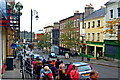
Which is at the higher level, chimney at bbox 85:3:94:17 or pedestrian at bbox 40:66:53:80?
chimney at bbox 85:3:94:17

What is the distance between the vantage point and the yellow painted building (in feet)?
127

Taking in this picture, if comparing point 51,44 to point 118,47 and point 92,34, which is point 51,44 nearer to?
point 92,34

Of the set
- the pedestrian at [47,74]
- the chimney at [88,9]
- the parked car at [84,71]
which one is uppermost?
the chimney at [88,9]

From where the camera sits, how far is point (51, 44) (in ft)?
243

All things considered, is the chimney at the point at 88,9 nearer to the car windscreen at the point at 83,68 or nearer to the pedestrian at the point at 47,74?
the car windscreen at the point at 83,68

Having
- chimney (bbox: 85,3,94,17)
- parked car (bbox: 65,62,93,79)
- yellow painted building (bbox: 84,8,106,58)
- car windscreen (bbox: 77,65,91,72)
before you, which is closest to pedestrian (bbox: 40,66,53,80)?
parked car (bbox: 65,62,93,79)

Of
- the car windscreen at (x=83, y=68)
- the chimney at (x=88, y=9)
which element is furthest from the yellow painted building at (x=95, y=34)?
the car windscreen at (x=83, y=68)

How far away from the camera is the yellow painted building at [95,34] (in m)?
38.8

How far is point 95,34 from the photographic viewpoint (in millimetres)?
41250

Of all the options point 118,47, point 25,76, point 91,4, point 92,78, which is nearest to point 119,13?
point 118,47

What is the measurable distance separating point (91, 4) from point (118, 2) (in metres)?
16.5

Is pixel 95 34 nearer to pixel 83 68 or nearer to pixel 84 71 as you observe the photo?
pixel 83 68

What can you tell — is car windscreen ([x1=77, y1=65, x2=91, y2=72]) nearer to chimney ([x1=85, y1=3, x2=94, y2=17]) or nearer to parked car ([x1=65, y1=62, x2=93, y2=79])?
parked car ([x1=65, y1=62, x2=93, y2=79])

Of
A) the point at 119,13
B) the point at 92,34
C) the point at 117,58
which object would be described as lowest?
the point at 117,58
